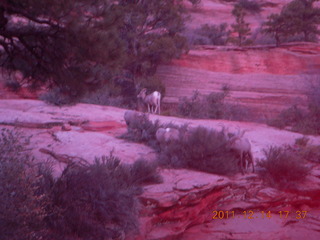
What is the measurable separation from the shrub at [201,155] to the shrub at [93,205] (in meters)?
1.91

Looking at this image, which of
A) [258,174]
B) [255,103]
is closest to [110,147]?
[258,174]

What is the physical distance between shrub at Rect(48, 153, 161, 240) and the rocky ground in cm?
43

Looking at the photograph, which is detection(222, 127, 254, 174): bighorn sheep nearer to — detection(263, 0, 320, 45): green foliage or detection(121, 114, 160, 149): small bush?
detection(121, 114, 160, 149): small bush

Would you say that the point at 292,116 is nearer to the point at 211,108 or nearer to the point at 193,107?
the point at 211,108

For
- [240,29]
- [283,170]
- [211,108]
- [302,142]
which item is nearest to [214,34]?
[240,29]

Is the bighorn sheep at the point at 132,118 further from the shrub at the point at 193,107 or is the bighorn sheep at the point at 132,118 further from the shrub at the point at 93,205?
the shrub at the point at 193,107

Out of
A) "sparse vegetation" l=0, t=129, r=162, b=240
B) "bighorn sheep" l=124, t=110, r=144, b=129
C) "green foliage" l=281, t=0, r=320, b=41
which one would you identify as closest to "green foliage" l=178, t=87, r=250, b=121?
"green foliage" l=281, t=0, r=320, b=41

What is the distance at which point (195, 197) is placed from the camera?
6.89m

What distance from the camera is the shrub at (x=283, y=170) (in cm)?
841

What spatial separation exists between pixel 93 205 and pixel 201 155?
10.7 ft

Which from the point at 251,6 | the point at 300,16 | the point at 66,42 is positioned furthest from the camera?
the point at 251,6

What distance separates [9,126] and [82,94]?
4.38 m
